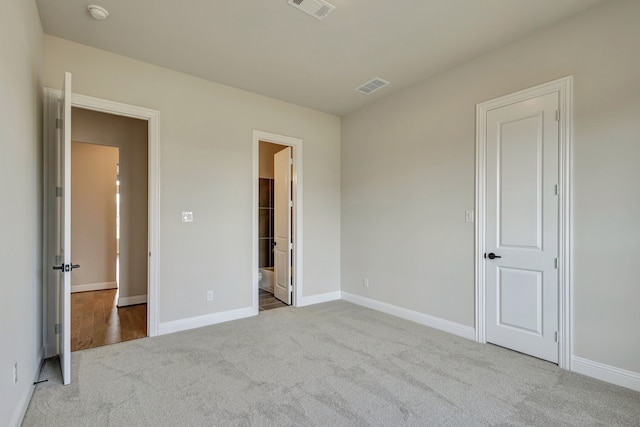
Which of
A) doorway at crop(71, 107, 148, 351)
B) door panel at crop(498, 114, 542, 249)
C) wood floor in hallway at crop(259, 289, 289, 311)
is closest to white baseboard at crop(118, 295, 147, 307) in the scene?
doorway at crop(71, 107, 148, 351)

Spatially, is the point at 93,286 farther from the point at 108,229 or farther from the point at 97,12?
the point at 97,12

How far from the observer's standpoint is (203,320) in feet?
11.9

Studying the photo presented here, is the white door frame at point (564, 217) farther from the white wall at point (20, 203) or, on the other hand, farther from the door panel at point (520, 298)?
the white wall at point (20, 203)

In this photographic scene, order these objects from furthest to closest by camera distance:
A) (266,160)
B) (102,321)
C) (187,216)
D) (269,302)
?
(266,160) → (269,302) → (102,321) → (187,216)

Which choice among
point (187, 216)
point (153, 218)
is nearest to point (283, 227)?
point (187, 216)

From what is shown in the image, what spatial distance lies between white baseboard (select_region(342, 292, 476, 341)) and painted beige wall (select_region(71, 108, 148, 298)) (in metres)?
3.29

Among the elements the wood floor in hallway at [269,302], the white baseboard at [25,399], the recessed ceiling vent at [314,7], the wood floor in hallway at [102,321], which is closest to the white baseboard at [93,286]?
the wood floor in hallway at [102,321]

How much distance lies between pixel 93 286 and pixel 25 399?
414 cm

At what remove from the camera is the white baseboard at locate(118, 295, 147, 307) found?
14.8ft

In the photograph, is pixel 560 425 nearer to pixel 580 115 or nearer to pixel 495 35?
pixel 580 115

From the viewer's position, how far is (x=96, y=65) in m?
3.04

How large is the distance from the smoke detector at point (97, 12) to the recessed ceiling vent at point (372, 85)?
267cm

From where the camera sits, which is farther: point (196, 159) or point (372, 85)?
point (372, 85)

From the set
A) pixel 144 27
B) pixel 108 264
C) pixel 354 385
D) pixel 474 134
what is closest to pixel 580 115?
pixel 474 134
